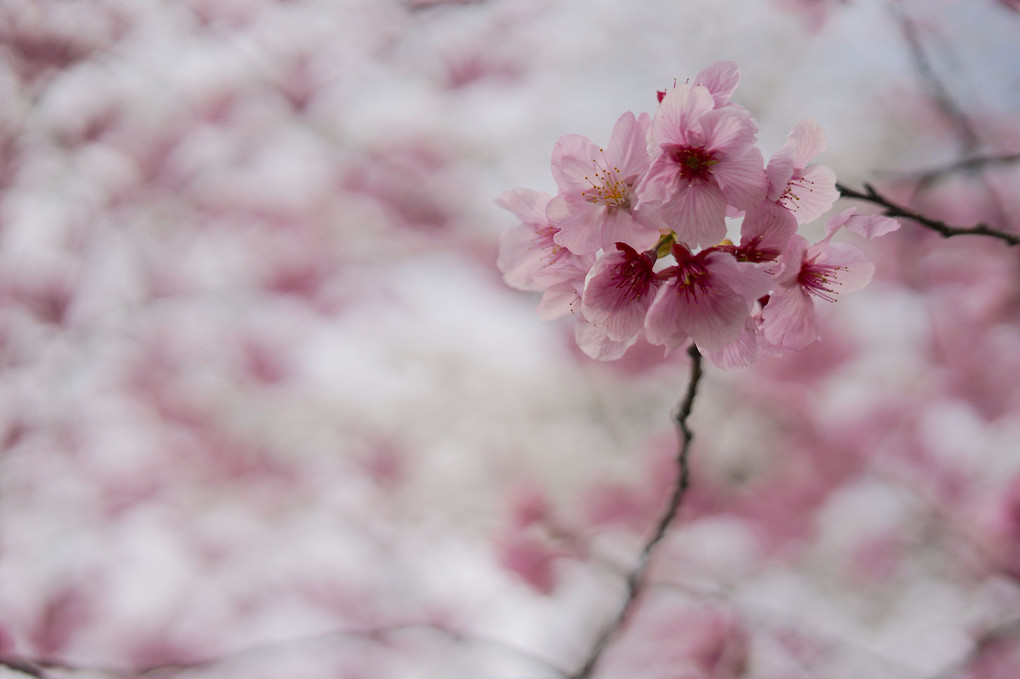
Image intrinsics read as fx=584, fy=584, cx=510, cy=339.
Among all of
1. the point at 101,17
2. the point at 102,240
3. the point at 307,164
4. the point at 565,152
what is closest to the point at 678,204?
the point at 565,152

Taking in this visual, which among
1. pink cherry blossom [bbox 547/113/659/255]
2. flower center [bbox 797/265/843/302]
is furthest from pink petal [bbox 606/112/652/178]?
flower center [bbox 797/265/843/302]

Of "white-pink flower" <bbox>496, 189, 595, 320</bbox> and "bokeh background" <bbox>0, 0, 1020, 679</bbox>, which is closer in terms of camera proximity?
"white-pink flower" <bbox>496, 189, 595, 320</bbox>

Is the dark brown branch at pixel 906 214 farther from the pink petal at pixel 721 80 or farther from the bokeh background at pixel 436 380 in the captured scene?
the bokeh background at pixel 436 380

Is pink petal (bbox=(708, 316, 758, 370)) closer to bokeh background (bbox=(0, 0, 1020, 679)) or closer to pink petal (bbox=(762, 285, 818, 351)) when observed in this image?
pink petal (bbox=(762, 285, 818, 351))

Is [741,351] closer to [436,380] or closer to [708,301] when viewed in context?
[708,301]

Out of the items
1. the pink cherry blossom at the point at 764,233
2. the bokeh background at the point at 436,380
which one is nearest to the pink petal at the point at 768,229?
the pink cherry blossom at the point at 764,233

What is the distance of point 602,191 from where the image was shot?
30 centimetres

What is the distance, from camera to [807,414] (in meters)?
0.62

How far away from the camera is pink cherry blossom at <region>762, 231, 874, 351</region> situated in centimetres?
30

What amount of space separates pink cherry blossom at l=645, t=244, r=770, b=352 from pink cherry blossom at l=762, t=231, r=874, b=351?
1.1 inches

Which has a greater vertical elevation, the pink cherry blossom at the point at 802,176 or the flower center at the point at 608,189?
the pink cherry blossom at the point at 802,176

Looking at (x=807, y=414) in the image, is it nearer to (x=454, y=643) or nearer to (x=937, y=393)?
(x=937, y=393)

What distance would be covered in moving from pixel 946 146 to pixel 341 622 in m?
0.84

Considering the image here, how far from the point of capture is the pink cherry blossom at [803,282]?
0.30 m
